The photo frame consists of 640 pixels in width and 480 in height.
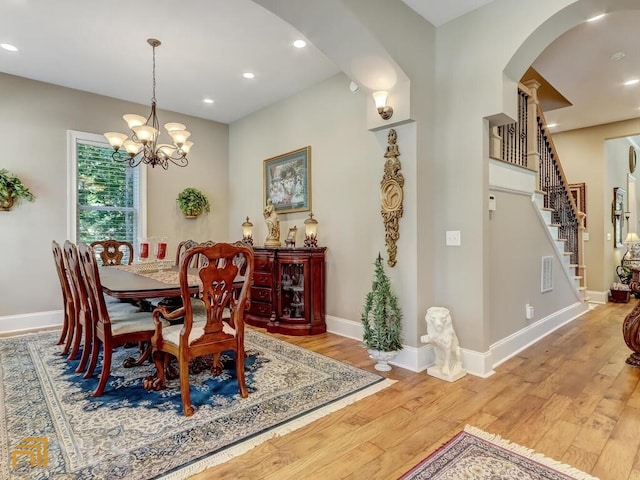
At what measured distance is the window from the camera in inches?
185

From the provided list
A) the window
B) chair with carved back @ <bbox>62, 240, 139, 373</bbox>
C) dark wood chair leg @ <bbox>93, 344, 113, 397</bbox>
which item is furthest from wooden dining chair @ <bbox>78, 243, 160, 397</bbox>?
the window

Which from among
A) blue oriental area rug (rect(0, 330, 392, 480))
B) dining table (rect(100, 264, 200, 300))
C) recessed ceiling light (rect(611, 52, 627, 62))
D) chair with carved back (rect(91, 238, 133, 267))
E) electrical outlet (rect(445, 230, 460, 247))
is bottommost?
blue oriental area rug (rect(0, 330, 392, 480))

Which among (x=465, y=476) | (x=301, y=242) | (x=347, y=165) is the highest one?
(x=347, y=165)

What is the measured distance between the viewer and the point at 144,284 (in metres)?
2.66

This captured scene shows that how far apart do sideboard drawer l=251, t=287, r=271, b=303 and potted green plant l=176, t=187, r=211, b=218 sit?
1.87 m

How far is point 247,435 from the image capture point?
1.99 metres

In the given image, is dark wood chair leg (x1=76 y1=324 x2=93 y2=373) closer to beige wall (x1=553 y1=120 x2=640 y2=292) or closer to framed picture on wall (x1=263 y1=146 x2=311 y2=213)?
framed picture on wall (x1=263 y1=146 x2=311 y2=213)

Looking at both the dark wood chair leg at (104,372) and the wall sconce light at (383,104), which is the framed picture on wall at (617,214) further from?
the dark wood chair leg at (104,372)

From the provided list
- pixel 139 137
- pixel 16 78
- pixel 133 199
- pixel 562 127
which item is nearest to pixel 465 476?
pixel 139 137

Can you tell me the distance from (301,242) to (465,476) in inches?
134

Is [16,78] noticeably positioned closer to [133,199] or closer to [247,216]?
[133,199]

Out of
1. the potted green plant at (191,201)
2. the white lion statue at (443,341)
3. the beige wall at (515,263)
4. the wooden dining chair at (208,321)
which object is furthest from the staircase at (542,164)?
the potted green plant at (191,201)

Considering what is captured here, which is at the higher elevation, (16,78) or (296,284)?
(16,78)

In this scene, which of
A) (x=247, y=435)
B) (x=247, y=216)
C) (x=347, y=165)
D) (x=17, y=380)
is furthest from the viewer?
(x=247, y=216)
